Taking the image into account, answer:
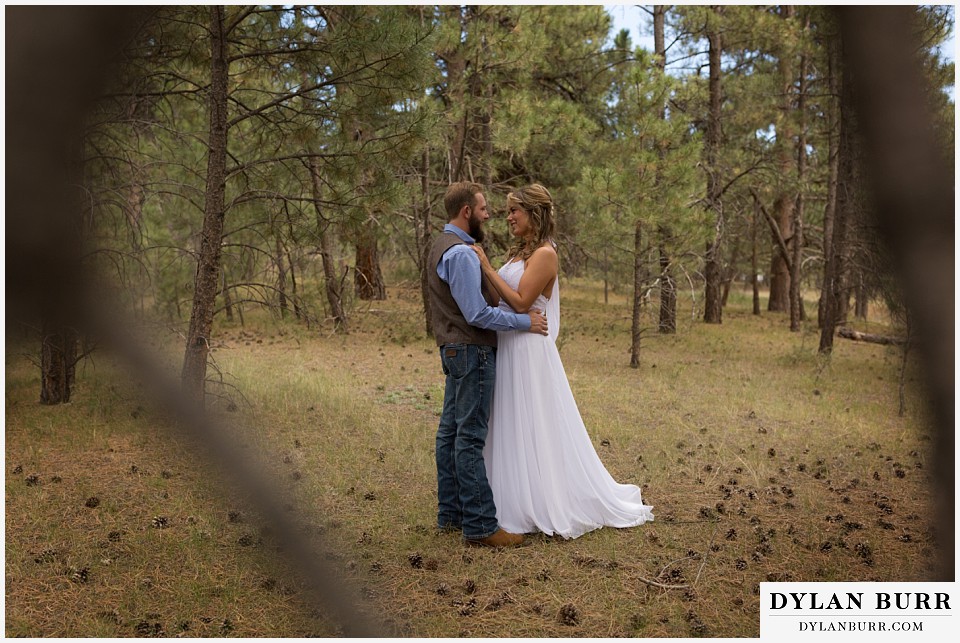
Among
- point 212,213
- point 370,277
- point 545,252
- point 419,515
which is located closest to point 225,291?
point 212,213

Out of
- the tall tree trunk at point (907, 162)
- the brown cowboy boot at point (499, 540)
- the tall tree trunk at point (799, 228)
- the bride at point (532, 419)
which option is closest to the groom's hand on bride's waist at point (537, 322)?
the bride at point (532, 419)

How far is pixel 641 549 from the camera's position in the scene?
14.4 ft

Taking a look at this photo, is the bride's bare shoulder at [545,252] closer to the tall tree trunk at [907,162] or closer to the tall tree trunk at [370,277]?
the tall tree trunk at [907,162]

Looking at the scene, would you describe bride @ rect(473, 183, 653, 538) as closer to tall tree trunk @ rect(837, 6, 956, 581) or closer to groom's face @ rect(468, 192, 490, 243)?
groom's face @ rect(468, 192, 490, 243)

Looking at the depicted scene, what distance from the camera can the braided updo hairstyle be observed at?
445 centimetres

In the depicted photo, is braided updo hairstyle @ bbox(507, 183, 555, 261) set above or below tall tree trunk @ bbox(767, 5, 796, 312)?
below

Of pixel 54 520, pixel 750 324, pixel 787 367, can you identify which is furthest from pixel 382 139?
pixel 750 324

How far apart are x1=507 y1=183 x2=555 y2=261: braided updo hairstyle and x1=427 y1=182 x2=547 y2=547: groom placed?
252 millimetres

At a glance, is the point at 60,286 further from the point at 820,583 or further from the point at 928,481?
the point at 820,583

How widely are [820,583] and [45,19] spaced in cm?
403

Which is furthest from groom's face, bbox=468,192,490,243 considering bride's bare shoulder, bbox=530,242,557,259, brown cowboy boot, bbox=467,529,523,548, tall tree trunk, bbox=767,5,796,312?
tall tree trunk, bbox=767,5,796,312

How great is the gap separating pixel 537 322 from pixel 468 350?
18.2 inches

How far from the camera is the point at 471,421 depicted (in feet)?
14.2

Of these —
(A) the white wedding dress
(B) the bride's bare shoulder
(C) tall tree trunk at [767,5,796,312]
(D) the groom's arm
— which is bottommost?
(A) the white wedding dress
